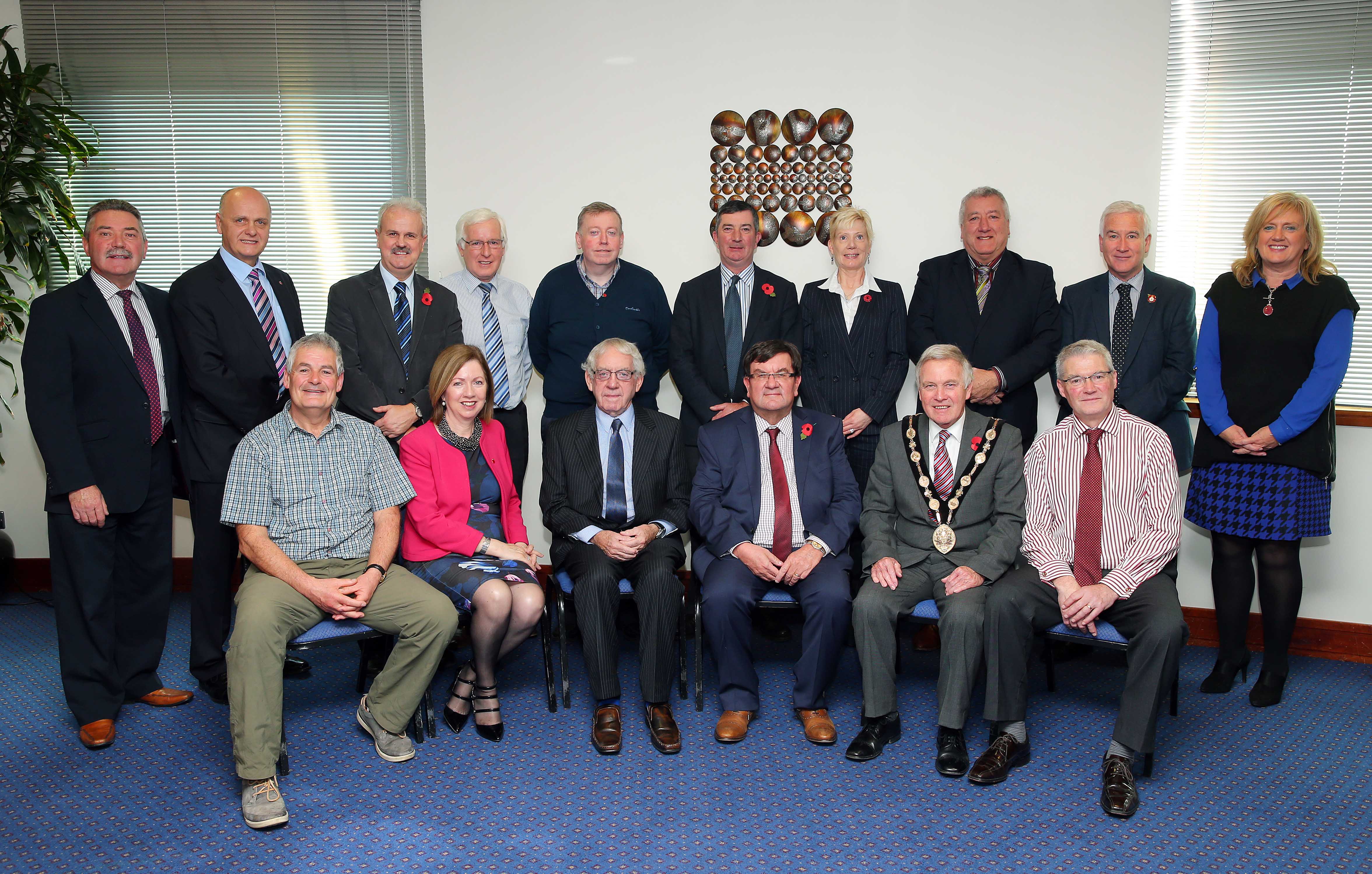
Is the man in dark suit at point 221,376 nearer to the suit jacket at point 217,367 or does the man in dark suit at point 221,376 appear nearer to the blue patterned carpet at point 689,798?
the suit jacket at point 217,367

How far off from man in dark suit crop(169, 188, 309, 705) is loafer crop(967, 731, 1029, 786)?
276cm

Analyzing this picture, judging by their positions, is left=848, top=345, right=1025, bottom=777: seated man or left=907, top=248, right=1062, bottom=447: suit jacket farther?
left=907, top=248, right=1062, bottom=447: suit jacket

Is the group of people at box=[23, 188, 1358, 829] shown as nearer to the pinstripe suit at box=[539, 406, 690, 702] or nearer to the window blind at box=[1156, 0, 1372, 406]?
the pinstripe suit at box=[539, 406, 690, 702]

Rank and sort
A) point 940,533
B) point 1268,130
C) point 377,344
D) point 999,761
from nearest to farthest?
1. point 999,761
2. point 940,533
3. point 377,344
4. point 1268,130

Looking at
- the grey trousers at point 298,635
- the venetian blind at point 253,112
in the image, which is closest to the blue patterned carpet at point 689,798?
the grey trousers at point 298,635

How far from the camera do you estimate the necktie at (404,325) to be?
3.70 m

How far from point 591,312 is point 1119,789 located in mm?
2739

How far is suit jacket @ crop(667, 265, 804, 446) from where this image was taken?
13.1 ft

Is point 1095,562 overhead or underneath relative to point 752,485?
underneath

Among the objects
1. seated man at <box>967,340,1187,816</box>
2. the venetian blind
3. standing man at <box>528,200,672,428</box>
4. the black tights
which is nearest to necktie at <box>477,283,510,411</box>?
standing man at <box>528,200,672,428</box>

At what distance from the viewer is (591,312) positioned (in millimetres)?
4031

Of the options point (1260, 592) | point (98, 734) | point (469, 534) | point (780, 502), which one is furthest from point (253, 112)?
point (1260, 592)

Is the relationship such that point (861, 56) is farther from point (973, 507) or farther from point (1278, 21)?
point (973, 507)

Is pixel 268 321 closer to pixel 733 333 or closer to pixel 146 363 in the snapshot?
pixel 146 363
